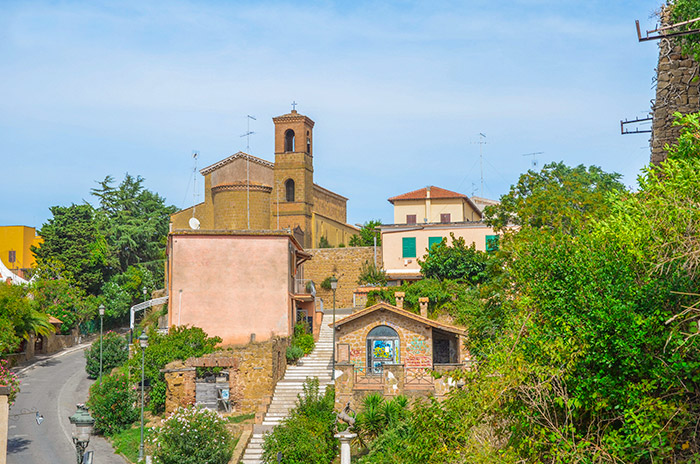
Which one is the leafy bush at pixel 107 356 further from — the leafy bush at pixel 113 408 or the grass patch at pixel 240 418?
the grass patch at pixel 240 418

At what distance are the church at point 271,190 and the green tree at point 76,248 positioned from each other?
6.73 meters

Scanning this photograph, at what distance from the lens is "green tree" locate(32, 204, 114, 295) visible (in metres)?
54.5

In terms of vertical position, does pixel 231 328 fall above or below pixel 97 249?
below

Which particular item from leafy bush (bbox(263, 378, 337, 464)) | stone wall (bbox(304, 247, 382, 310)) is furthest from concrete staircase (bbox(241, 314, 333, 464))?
stone wall (bbox(304, 247, 382, 310))

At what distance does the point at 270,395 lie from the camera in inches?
1153

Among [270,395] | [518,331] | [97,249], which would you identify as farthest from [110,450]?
[97,249]

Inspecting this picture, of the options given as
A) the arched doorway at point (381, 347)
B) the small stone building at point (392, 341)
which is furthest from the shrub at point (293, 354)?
the arched doorway at point (381, 347)

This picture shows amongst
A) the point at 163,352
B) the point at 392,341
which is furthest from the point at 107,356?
the point at 392,341

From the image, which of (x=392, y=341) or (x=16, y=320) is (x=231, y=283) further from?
(x=16, y=320)

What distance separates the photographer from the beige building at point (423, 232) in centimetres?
4756

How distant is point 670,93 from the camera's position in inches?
845

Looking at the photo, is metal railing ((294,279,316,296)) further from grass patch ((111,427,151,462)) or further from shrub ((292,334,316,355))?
grass patch ((111,427,151,462))

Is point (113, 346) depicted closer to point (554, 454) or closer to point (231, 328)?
point (231, 328)

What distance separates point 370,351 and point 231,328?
6355 millimetres
